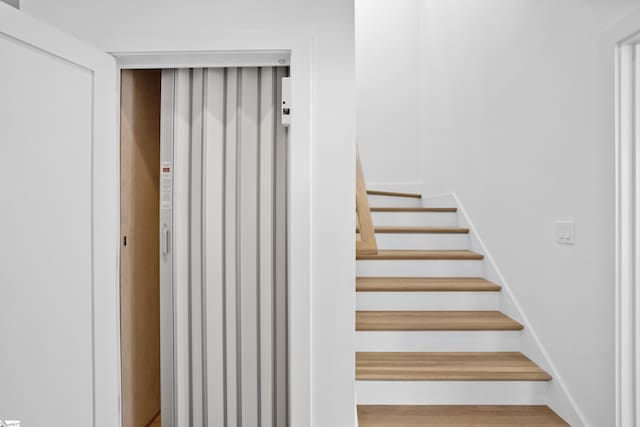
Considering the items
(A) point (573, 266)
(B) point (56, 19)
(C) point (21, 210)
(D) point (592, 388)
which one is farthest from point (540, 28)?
(C) point (21, 210)

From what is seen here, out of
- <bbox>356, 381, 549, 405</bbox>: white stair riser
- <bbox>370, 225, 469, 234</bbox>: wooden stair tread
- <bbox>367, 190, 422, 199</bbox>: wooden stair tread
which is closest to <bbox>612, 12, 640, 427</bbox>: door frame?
<bbox>356, 381, 549, 405</bbox>: white stair riser

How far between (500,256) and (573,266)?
2.55 feet

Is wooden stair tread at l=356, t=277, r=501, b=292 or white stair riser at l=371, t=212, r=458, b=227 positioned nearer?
wooden stair tread at l=356, t=277, r=501, b=292

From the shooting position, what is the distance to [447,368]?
87.2 inches

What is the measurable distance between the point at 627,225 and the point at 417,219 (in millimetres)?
1898

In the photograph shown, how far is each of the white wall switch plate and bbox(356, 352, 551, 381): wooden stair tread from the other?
70cm

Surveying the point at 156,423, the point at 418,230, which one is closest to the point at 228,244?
the point at 156,423

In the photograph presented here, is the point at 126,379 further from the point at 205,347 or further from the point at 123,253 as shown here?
the point at 123,253

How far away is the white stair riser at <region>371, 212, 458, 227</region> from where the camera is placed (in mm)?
3451

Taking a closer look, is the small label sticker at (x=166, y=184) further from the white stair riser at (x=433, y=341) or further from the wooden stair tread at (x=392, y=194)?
the wooden stair tread at (x=392, y=194)

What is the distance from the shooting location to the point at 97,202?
1.70 metres

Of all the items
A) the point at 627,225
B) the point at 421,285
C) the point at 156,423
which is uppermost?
the point at 627,225

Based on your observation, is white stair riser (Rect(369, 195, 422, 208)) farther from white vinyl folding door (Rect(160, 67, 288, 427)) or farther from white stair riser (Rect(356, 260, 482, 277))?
white vinyl folding door (Rect(160, 67, 288, 427))

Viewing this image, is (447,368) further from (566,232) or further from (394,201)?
(394,201)
